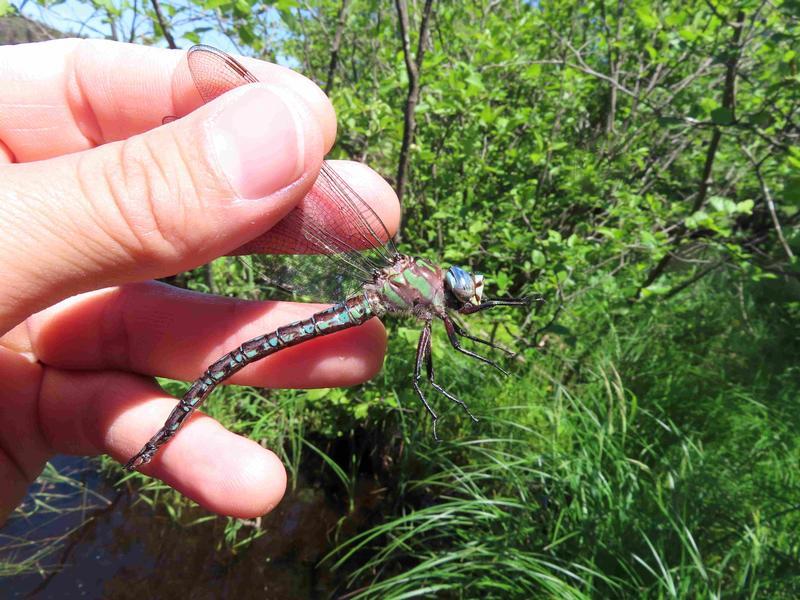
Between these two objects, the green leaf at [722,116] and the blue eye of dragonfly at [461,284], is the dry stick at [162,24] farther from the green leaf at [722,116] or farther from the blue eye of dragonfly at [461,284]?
the green leaf at [722,116]

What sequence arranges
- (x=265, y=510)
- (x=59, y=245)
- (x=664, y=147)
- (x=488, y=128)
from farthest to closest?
(x=664, y=147)
(x=488, y=128)
(x=265, y=510)
(x=59, y=245)

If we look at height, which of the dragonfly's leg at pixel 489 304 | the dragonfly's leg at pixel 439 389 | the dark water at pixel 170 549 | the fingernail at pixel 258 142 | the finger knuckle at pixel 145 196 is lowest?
the dark water at pixel 170 549

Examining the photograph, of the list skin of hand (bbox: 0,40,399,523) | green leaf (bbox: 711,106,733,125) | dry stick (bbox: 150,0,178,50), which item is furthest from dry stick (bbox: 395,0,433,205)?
green leaf (bbox: 711,106,733,125)

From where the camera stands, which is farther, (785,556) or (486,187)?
(486,187)

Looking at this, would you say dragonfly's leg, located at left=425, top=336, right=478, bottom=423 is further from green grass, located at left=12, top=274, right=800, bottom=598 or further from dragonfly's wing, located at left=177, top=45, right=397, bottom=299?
green grass, located at left=12, top=274, right=800, bottom=598

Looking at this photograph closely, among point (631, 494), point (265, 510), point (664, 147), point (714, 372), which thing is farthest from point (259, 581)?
point (664, 147)

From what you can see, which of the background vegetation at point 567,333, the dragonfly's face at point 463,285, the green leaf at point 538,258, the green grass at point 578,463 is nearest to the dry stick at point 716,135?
the background vegetation at point 567,333

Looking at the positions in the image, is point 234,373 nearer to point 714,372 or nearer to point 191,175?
point 191,175
